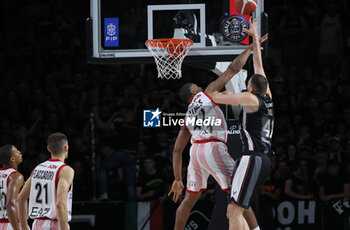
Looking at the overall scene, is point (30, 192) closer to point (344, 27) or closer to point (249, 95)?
point (249, 95)

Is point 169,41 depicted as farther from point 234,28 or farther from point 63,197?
point 63,197

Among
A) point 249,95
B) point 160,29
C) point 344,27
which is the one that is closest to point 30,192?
point 249,95

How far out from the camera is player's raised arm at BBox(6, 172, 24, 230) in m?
6.34

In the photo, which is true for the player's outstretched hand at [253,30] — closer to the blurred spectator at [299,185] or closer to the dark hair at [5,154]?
the dark hair at [5,154]

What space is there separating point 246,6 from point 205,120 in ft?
4.85

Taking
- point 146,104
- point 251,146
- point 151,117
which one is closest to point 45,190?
point 251,146

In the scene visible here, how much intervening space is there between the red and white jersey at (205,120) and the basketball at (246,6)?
3.69 ft

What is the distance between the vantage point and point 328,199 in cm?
933

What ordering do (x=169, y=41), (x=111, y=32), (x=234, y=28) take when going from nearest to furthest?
1. (x=234, y=28)
2. (x=169, y=41)
3. (x=111, y=32)

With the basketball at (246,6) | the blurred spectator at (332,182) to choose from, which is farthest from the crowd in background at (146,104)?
the basketball at (246,6)

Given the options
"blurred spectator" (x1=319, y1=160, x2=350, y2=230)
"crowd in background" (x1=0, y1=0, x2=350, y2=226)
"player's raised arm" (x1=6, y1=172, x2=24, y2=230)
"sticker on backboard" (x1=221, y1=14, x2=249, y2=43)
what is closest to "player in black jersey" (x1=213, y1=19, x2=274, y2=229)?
"sticker on backboard" (x1=221, y1=14, x2=249, y2=43)

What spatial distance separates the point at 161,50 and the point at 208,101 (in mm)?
917

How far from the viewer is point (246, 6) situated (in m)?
7.58

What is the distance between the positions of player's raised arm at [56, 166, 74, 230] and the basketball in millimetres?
3146
